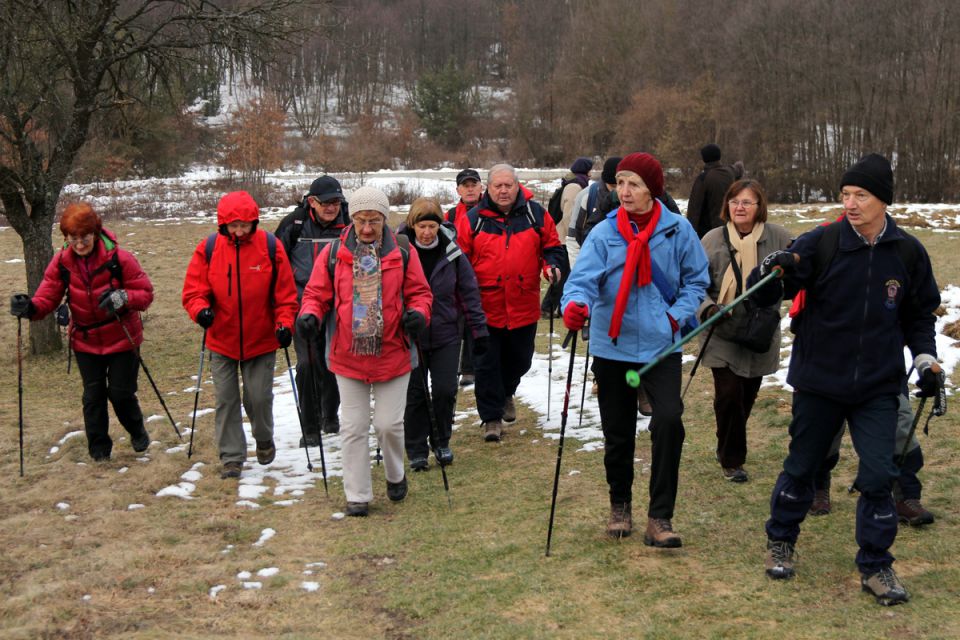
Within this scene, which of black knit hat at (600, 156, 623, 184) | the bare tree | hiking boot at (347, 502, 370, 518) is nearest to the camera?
hiking boot at (347, 502, 370, 518)

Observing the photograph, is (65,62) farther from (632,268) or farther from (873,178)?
(873,178)

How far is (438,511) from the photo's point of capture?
641 cm

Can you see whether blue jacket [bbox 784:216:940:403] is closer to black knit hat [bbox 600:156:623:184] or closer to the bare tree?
black knit hat [bbox 600:156:623:184]

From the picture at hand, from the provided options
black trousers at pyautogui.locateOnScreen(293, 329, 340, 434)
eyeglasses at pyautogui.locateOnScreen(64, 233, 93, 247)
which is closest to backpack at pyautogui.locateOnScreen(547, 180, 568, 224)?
black trousers at pyautogui.locateOnScreen(293, 329, 340, 434)

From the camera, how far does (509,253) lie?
25.5ft

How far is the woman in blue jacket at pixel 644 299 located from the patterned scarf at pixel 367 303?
1.52 m

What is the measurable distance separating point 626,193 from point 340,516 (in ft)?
9.85

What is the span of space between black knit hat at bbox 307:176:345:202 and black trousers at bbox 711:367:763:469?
3432 mm

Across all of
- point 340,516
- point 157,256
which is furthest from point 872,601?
point 157,256

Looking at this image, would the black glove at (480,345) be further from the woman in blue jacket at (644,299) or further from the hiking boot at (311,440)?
the woman in blue jacket at (644,299)

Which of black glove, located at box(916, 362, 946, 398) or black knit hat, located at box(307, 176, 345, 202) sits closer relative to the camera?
black glove, located at box(916, 362, 946, 398)

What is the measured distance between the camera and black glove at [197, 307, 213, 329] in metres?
6.76

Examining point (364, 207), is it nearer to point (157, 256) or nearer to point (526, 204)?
point (526, 204)

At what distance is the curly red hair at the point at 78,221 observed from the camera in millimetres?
7090
